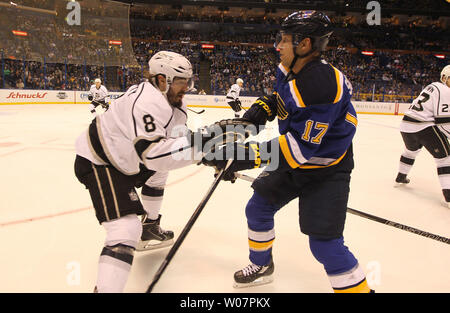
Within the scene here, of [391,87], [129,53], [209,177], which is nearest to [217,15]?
[129,53]

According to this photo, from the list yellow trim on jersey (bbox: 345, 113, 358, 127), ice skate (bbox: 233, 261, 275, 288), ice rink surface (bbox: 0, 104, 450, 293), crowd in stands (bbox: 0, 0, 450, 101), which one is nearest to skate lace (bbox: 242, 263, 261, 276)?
ice skate (bbox: 233, 261, 275, 288)

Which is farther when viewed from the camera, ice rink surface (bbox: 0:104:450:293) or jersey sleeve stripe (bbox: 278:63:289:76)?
ice rink surface (bbox: 0:104:450:293)

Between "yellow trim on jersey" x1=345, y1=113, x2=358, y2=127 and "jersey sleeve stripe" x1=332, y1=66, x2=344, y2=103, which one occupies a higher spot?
"jersey sleeve stripe" x1=332, y1=66, x2=344, y2=103

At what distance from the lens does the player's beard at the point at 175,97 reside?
5.66 ft

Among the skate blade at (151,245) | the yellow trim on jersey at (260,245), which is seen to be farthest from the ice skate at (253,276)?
the skate blade at (151,245)

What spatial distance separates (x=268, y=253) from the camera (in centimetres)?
201

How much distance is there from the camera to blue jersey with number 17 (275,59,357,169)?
136 cm

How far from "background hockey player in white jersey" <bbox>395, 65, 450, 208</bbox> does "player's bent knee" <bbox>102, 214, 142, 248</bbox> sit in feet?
11.0

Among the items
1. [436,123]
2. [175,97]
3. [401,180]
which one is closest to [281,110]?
[175,97]

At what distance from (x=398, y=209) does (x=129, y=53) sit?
14.1 metres

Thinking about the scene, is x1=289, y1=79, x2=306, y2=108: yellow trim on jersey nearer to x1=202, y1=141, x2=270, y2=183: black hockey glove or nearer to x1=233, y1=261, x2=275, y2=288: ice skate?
x1=202, y1=141, x2=270, y2=183: black hockey glove

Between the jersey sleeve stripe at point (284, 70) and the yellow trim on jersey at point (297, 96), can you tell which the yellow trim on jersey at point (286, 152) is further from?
the jersey sleeve stripe at point (284, 70)

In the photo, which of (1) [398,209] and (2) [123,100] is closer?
(2) [123,100]
